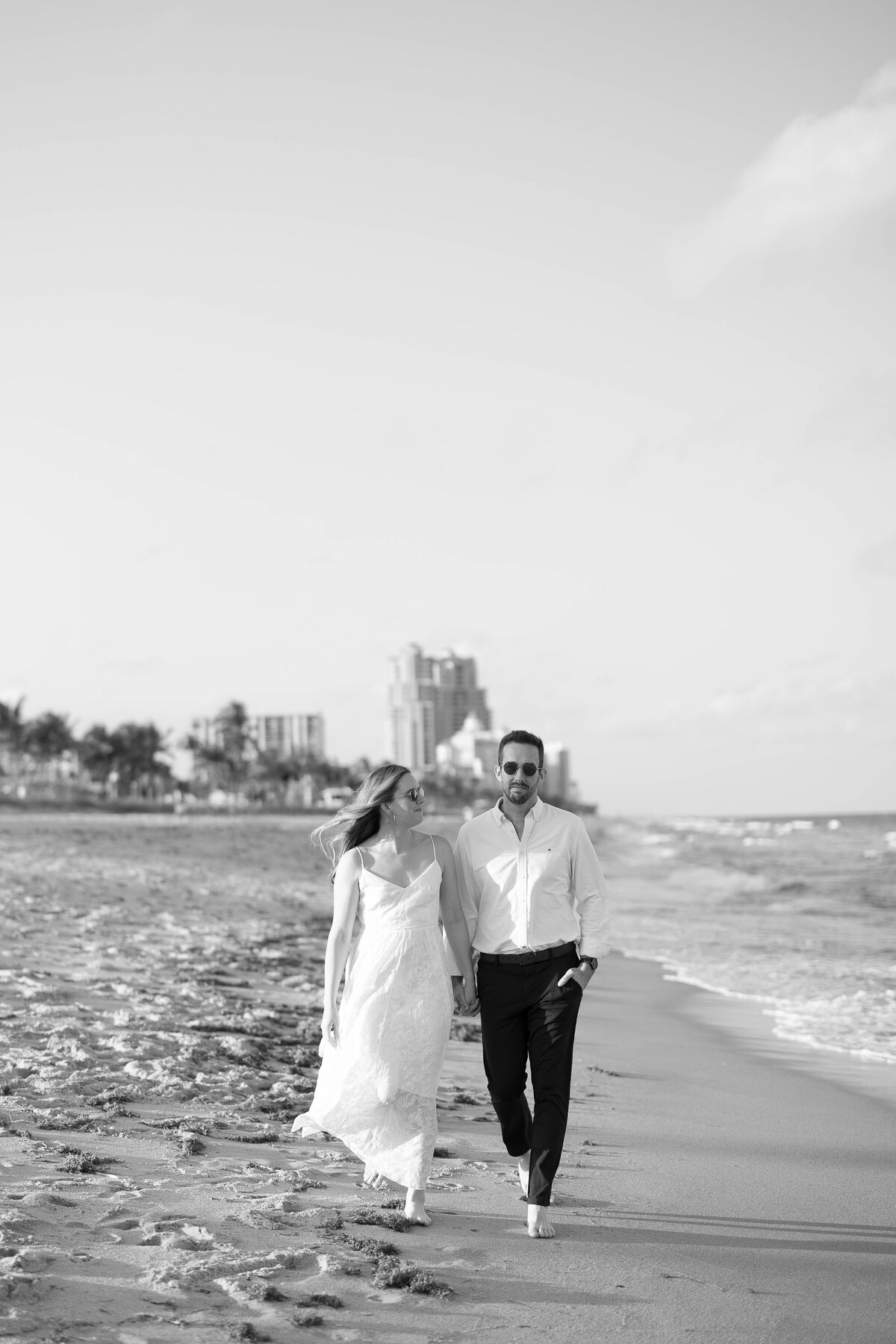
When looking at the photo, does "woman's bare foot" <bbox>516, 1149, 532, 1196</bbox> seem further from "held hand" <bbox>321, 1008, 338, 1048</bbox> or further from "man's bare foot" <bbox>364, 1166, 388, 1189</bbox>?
"held hand" <bbox>321, 1008, 338, 1048</bbox>

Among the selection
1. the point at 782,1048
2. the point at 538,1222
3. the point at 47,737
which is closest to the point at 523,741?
the point at 538,1222

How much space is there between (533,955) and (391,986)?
581mm

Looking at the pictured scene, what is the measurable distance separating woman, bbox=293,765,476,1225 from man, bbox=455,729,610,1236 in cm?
13

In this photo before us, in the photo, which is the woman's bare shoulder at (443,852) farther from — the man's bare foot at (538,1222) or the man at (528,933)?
the man's bare foot at (538,1222)

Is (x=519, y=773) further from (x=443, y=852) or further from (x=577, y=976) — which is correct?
(x=577, y=976)

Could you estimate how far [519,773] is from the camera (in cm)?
480

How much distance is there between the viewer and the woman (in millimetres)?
4645

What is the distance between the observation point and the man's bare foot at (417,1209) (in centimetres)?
450

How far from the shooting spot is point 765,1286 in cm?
412

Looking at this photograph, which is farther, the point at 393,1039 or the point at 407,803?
the point at 407,803

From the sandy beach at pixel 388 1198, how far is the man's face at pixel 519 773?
66.1 inches

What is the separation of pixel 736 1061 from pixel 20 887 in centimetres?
1166

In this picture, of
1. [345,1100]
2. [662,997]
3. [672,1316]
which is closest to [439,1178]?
[345,1100]

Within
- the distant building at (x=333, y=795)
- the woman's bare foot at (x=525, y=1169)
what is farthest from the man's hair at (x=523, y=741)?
the distant building at (x=333, y=795)
